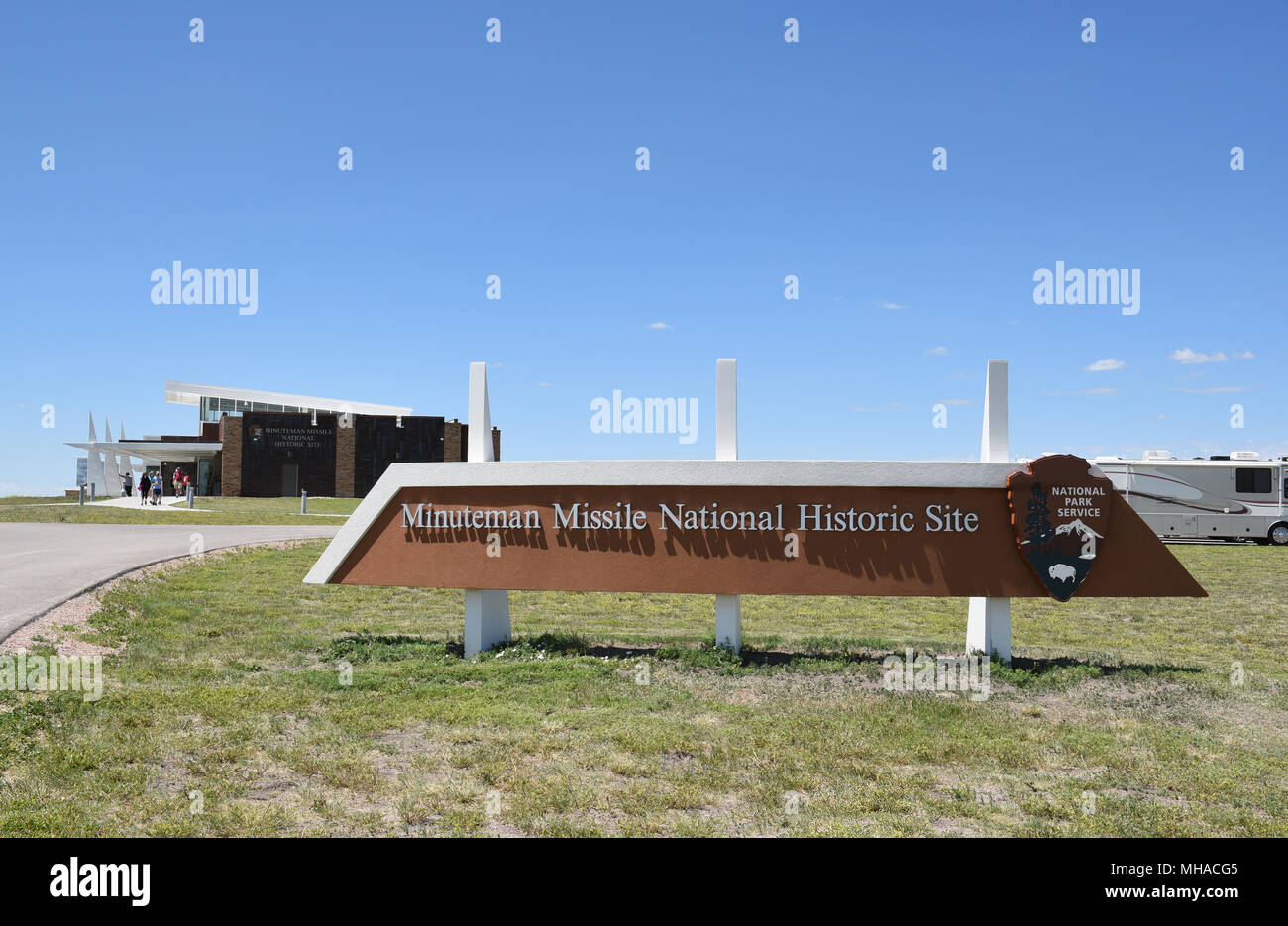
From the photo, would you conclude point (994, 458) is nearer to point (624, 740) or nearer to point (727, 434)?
point (727, 434)

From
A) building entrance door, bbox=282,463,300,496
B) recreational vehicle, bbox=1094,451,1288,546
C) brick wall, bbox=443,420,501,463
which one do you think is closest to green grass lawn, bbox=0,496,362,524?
building entrance door, bbox=282,463,300,496

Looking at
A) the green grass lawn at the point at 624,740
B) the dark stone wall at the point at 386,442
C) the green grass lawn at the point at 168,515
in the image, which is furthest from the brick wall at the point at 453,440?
the green grass lawn at the point at 624,740

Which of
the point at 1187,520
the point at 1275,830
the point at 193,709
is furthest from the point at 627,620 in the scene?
the point at 1187,520

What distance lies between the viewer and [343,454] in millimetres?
54188

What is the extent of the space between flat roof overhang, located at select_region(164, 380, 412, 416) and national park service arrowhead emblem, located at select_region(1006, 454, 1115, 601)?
62.4 metres

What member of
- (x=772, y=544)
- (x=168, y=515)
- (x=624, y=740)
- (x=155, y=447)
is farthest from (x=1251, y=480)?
(x=155, y=447)

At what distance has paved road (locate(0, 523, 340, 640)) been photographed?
37.1 feet

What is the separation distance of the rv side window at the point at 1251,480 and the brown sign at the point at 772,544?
22.7 meters

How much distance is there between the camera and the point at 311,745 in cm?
600

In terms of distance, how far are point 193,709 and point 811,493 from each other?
18.8 ft

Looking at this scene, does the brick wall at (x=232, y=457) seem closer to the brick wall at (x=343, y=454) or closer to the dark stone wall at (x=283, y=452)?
the dark stone wall at (x=283, y=452)

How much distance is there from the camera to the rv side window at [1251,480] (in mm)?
27281

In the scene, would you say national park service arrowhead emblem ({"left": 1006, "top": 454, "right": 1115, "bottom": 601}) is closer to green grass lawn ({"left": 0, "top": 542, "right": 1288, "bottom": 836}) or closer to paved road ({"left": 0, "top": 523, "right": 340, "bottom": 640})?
green grass lawn ({"left": 0, "top": 542, "right": 1288, "bottom": 836})

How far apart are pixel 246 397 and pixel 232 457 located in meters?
15.9
